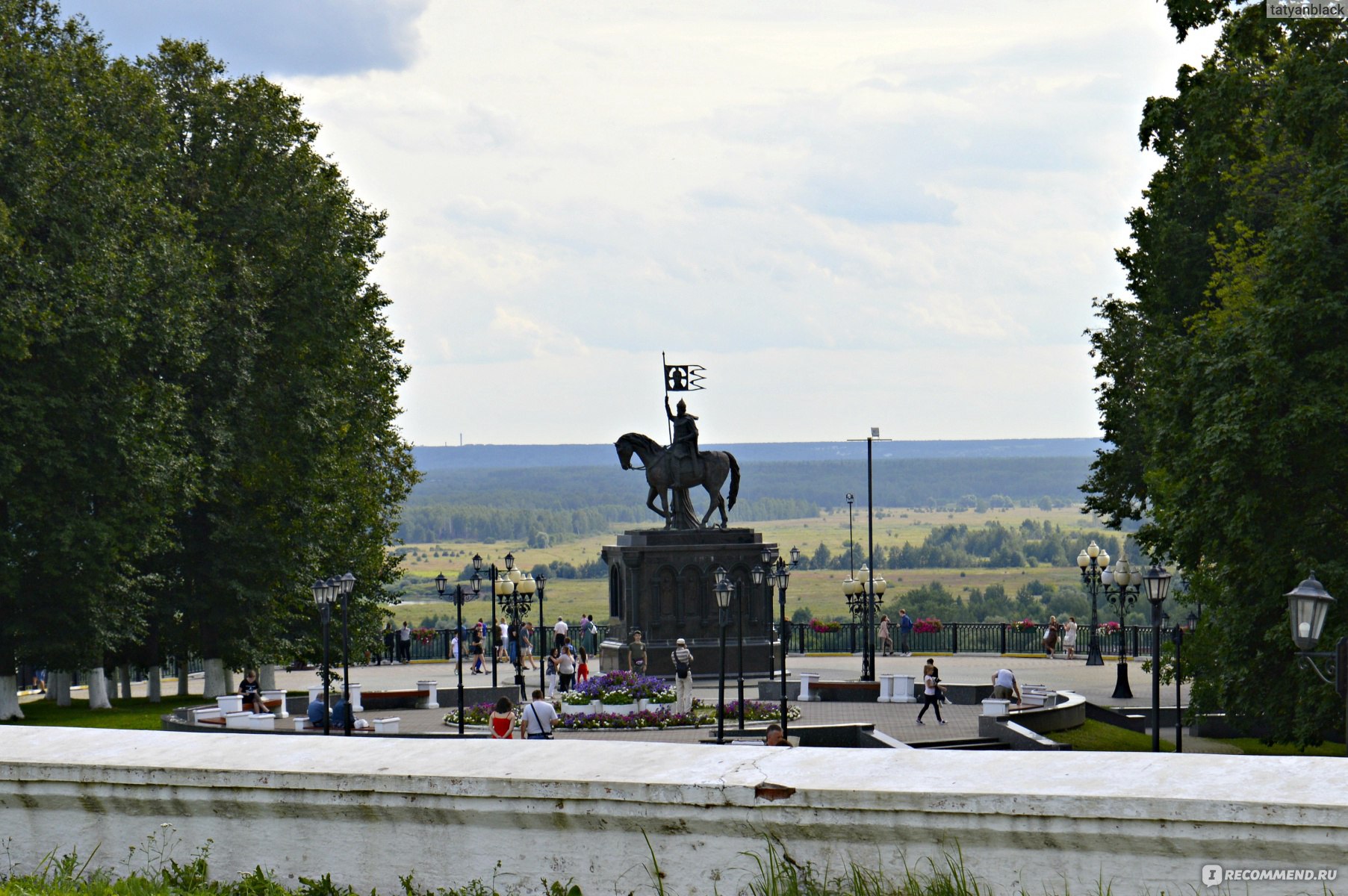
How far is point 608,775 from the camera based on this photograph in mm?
4828

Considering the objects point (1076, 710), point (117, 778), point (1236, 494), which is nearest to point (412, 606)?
point (1076, 710)

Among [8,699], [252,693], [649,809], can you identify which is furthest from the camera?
[8,699]

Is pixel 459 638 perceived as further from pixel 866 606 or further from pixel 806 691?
pixel 866 606

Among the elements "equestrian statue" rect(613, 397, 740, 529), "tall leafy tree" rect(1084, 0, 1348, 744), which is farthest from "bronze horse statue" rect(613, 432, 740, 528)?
"tall leafy tree" rect(1084, 0, 1348, 744)

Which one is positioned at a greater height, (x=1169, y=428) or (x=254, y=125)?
(x=254, y=125)

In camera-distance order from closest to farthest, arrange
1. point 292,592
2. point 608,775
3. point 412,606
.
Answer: point 608,775 → point 292,592 → point 412,606

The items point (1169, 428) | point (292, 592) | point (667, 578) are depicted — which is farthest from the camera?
point (667, 578)

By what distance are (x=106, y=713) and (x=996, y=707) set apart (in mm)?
18751

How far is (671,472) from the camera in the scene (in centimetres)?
4062

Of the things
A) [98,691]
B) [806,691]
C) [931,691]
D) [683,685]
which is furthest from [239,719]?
[806,691]

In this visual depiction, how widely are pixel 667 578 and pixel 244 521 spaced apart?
33.9ft

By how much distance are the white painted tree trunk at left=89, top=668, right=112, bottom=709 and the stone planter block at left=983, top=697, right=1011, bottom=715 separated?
1897 centimetres

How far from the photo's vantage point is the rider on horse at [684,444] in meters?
40.7

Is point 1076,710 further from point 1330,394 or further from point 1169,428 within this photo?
point 1330,394
